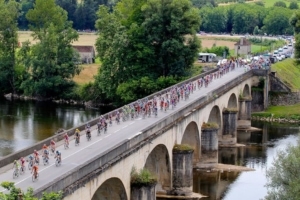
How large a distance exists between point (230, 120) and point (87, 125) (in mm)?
34416

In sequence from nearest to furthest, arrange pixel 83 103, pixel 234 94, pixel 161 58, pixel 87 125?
pixel 87 125 < pixel 234 94 < pixel 161 58 < pixel 83 103

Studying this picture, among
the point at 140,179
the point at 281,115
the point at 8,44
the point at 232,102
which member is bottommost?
the point at 281,115

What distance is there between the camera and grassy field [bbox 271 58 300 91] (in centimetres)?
10360

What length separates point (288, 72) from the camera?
11031cm

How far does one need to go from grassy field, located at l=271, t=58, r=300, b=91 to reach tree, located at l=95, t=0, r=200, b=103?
17.7 metres

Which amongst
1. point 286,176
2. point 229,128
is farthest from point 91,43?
point 286,176

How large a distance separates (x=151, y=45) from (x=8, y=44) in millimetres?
29538

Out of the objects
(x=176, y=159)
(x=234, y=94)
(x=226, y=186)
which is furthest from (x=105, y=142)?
(x=234, y=94)

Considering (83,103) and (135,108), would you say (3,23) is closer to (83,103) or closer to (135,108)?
(83,103)

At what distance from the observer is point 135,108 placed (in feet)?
184

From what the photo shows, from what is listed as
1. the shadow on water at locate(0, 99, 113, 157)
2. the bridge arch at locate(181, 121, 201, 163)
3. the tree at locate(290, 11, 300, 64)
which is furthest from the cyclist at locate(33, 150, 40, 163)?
the tree at locate(290, 11, 300, 64)

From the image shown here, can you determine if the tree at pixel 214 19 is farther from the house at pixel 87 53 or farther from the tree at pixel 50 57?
the tree at pixel 50 57

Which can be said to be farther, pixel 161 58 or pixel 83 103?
pixel 83 103

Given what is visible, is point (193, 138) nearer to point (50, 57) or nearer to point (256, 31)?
point (50, 57)
